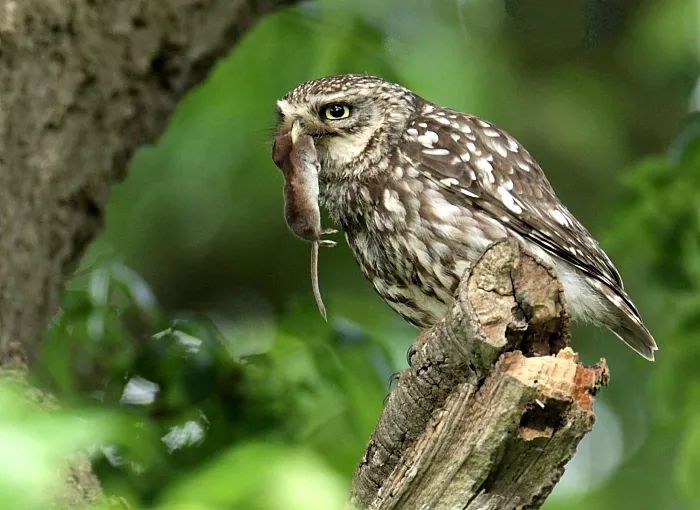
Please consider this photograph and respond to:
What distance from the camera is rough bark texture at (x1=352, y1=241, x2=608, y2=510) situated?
239cm

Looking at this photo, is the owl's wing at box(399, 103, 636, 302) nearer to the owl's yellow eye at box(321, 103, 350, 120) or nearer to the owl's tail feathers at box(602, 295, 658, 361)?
the owl's tail feathers at box(602, 295, 658, 361)

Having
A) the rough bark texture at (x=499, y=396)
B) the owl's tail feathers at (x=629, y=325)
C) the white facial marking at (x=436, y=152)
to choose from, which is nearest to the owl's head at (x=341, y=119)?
the white facial marking at (x=436, y=152)

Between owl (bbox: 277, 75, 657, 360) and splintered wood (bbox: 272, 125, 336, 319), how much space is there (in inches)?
3.4

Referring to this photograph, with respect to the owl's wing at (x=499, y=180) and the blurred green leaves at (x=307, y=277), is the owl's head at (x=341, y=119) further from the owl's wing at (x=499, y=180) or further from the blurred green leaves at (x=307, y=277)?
the blurred green leaves at (x=307, y=277)

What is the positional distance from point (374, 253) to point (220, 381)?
0.64 m

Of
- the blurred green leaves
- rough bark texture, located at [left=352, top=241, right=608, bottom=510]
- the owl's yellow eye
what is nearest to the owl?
the owl's yellow eye

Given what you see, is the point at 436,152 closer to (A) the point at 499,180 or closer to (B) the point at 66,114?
(A) the point at 499,180

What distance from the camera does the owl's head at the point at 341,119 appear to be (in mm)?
3828

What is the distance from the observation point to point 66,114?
3566 mm

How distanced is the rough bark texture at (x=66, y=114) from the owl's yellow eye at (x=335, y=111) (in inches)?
19.0

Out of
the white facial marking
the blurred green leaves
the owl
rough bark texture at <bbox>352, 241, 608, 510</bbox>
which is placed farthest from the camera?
the white facial marking

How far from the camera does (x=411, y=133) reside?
389cm

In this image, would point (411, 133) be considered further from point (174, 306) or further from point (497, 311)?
point (174, 306)

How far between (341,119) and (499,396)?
1649 millimetres
